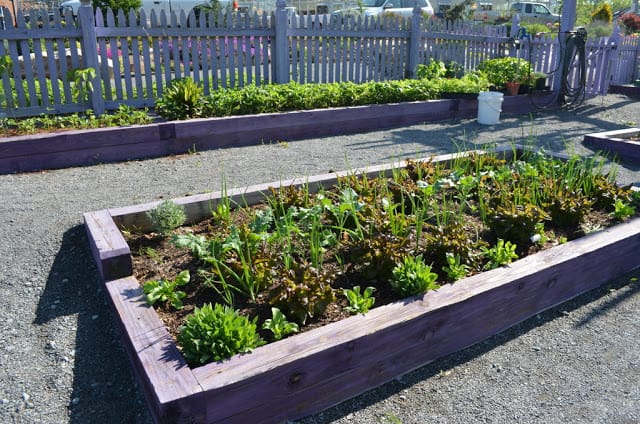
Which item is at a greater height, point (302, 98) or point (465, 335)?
point (302, 98)

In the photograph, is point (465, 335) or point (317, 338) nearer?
point (317, 338)

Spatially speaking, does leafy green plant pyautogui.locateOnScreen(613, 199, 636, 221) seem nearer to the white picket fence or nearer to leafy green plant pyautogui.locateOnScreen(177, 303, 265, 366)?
leafy green plant pyautogui.locateOnScreen(177, 303, 265, 366)

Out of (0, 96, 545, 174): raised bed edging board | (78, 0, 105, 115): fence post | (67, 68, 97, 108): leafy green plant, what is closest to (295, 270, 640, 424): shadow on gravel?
(0, 96, 545, 174): raised bed edging board

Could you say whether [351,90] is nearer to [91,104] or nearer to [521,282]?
[91,104]

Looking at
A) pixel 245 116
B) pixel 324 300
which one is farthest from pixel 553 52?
pixel 324 300

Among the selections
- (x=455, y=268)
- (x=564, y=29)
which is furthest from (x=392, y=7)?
(x=455, y=268)

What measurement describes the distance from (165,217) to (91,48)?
5004mm

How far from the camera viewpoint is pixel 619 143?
6996 millimetres

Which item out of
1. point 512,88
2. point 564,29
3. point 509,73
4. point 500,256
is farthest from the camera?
point 564,29

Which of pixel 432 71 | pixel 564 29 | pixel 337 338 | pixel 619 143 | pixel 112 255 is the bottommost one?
pixel 619 143

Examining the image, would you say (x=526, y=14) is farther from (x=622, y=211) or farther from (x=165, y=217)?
(x=165, y=217)

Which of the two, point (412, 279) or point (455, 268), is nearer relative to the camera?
point (412, 279)

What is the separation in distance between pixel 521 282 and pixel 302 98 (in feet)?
16.8

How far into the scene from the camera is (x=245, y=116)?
6.98 m
